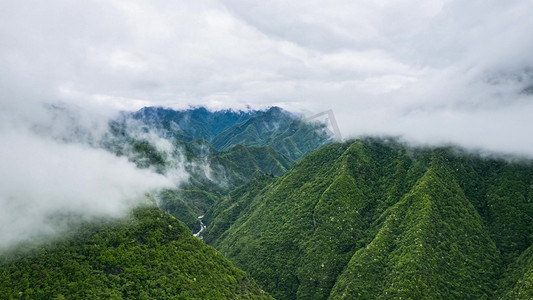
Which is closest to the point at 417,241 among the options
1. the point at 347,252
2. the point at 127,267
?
the point at 347,252

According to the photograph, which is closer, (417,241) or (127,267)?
(127,267)

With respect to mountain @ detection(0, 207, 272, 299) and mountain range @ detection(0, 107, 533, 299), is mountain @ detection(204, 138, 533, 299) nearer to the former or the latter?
mountain range @ detection(0, 107, 533, 299)

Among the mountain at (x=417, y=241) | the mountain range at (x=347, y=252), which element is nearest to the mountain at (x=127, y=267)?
the mountain range at (x=347, y=252)

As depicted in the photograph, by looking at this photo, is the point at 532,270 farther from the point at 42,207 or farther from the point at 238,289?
the point at 42,207

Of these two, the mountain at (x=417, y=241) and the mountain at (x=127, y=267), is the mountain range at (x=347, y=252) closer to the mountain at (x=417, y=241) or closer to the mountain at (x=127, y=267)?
the mountain at (x=127, y=267)

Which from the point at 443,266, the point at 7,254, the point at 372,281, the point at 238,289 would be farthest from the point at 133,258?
the point at 443,266

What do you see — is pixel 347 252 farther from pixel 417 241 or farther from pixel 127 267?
pixel 127 267
